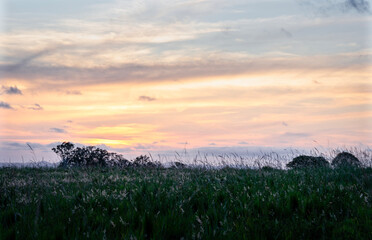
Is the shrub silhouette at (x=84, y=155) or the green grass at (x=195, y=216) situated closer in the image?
the green grass at (x=195, y=216)

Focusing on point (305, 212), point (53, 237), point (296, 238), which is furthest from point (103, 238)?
point (305, 212)

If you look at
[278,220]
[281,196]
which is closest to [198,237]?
[278,220]

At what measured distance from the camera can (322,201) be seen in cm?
713

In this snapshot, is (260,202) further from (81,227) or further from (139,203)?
(81,227)

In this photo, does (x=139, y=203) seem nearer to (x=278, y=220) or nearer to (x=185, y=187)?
(x=185, y=187)

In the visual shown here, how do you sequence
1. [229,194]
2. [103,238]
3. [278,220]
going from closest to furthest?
[103,238] < [278,220] < [229,194]

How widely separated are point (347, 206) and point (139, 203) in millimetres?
4279

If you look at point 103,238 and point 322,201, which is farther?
point 322,201

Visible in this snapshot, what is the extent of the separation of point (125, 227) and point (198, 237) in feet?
4.44

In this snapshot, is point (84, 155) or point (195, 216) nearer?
point (195, 216)

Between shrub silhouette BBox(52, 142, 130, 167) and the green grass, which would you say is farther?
shrub silhouette BBox(52, 142, 130, 167)

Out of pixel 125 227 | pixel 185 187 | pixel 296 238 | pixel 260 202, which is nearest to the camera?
pixel 296 238

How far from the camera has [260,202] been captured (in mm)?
7070

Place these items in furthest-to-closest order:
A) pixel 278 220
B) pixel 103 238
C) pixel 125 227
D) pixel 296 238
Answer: pixel 278 220
pixel 125 227
pixel 296 238
pixel 103 238
